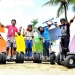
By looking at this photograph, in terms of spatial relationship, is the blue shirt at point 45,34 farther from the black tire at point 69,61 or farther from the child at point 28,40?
the black tire at point 69,61

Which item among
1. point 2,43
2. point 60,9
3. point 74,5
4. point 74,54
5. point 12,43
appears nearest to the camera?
point 74,54

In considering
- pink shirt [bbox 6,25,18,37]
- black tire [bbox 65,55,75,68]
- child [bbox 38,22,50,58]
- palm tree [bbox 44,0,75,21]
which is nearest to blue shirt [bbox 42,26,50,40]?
child [bbox 38,22,50,58]

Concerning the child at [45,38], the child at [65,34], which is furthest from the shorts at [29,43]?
the child at [65,34]

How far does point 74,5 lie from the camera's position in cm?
3147

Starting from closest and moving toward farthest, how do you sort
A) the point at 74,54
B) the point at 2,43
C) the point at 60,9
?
1. the point at 74,54
2. the point at 2,43
3. the point at 60,9

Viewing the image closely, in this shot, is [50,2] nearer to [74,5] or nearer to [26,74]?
[74,5]

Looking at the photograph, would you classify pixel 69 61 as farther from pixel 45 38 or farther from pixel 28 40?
pixel 28 40

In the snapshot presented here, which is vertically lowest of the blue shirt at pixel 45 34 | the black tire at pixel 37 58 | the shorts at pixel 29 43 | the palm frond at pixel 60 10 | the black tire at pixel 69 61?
the black tire at pixel 69 61

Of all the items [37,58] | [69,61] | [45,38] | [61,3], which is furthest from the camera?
[61,3]

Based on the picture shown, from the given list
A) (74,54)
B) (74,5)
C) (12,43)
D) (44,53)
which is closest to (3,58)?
(12,43)

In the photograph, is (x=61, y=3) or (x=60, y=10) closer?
(x=61, y=3)

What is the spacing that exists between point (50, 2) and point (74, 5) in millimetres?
2734

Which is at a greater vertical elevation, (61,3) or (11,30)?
(61,3)

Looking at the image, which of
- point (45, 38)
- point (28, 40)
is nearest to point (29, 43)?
point (28, 40)
